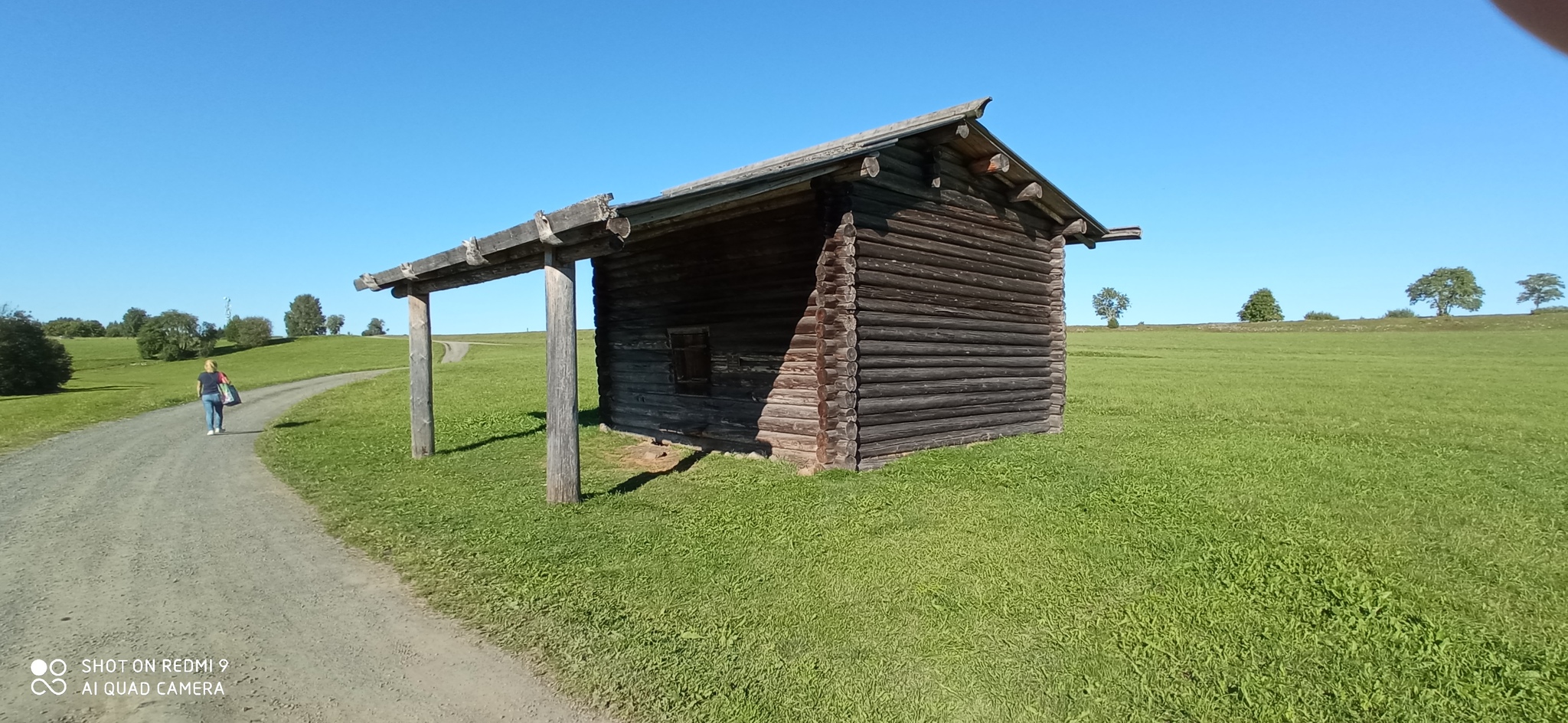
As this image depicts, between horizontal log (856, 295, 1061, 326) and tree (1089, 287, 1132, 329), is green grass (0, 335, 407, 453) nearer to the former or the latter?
horizontal log (856, 295, 1061, 326)

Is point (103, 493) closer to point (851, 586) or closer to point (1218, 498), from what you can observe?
point (851, 586)

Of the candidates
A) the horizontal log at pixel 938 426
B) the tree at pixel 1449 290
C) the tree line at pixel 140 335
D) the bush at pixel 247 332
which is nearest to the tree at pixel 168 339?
the tree line at pixel 140 335

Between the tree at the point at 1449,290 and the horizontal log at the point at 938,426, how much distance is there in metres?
145

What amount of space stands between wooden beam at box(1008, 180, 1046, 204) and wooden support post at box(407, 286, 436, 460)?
439 inches

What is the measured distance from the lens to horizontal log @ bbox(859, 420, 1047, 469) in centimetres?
1017

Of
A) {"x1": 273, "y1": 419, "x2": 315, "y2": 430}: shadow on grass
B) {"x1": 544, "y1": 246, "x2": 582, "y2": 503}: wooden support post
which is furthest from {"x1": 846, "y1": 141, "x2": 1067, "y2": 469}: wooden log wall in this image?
{"x1": 273, "y1": 419, "x2": 315, "y2": 430}: shadow on grass

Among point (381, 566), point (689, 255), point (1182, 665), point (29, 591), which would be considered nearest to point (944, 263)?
point (689, 255)

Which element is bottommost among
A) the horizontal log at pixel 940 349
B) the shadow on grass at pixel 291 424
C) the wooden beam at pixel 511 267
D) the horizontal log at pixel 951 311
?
the shadow on grass at pixel 291 424

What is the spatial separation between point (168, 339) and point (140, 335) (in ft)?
6.90

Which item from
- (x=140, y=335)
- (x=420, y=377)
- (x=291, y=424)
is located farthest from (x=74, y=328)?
(x=420, y=377)

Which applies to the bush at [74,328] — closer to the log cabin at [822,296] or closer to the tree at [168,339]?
the tree at [168,339]

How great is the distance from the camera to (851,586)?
18.6 feet

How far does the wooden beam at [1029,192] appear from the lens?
1230 centimetres

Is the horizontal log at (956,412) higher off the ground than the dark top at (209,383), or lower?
lower
